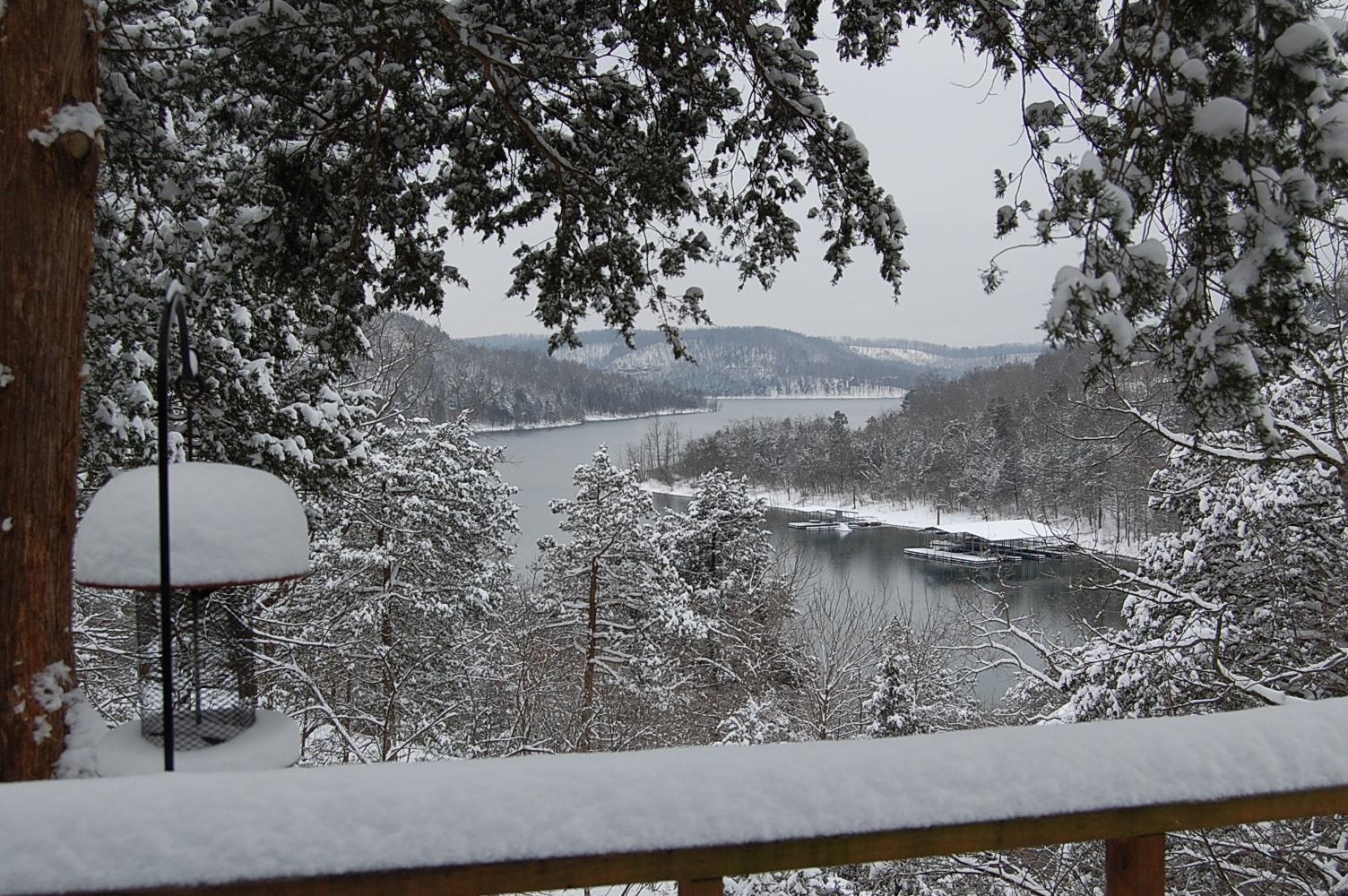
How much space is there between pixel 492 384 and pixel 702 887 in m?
32.4

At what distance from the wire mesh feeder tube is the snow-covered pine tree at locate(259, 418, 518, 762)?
6.98 m

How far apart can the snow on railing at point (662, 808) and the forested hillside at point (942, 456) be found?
1624 cm

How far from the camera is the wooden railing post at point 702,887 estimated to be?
2.74 ft

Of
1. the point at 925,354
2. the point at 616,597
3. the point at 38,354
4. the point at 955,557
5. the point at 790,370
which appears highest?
the point at 925,354

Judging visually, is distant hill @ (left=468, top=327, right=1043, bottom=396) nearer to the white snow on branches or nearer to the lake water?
the lake water

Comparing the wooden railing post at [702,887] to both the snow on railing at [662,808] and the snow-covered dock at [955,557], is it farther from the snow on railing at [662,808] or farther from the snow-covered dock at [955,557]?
the snow-covered dock at [955,557]

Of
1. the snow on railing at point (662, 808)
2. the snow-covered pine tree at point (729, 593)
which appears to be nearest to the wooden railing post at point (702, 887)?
the snow on railing at point (662, 808)

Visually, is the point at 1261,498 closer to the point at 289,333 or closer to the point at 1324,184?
the point at 1324,184

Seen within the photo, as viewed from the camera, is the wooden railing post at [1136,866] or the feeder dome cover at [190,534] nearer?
the wooden railing post at [1136,866]

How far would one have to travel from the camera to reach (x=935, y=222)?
195 inches

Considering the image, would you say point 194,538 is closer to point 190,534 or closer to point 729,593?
point 190,534

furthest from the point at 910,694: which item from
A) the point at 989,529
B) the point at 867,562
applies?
the point at 989,529

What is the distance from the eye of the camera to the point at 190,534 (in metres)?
1.25

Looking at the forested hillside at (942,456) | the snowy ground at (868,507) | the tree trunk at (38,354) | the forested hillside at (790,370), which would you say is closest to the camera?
the tree trunk at (38,354)
